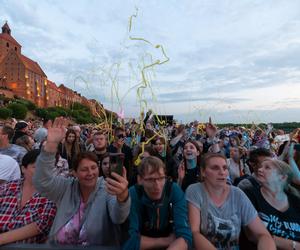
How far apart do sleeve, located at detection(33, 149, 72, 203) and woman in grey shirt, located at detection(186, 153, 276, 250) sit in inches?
49.7

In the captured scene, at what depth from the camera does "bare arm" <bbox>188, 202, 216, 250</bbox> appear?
253 centimetres

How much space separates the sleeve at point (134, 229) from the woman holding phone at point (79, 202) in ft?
0.46

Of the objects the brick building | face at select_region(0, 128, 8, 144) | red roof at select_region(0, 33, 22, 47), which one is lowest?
face at select_region(0, 128, 8, 144)

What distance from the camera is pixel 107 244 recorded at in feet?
8.63

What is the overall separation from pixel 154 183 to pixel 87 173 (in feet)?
2.21

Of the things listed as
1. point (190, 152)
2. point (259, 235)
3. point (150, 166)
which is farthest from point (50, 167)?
point (190, 152)

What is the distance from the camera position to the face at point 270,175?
3.11 m

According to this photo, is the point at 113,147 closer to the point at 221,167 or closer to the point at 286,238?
the point at 221,167

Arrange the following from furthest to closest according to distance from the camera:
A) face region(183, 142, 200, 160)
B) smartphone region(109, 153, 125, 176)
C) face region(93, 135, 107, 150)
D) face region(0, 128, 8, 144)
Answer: face region(93, 135, 107, 150) < face region(0, 128, 8, 144) < face region(183, 142, 200, 160) < smartphone region(109, 153, 125, 176)

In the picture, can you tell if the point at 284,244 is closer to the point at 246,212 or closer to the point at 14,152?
the point at 246,212

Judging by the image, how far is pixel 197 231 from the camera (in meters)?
2.67

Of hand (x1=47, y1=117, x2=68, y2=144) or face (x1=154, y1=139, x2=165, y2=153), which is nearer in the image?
hand (x1=47, y1=117, x2=68, y2=144)

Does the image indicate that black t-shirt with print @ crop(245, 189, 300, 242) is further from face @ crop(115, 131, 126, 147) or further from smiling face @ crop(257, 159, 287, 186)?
face @ crop(115, 131, 126, 147)

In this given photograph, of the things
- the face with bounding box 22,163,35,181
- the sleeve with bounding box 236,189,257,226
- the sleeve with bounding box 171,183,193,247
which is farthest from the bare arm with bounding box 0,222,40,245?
the sleeve with bounding box 236,189,257,226
